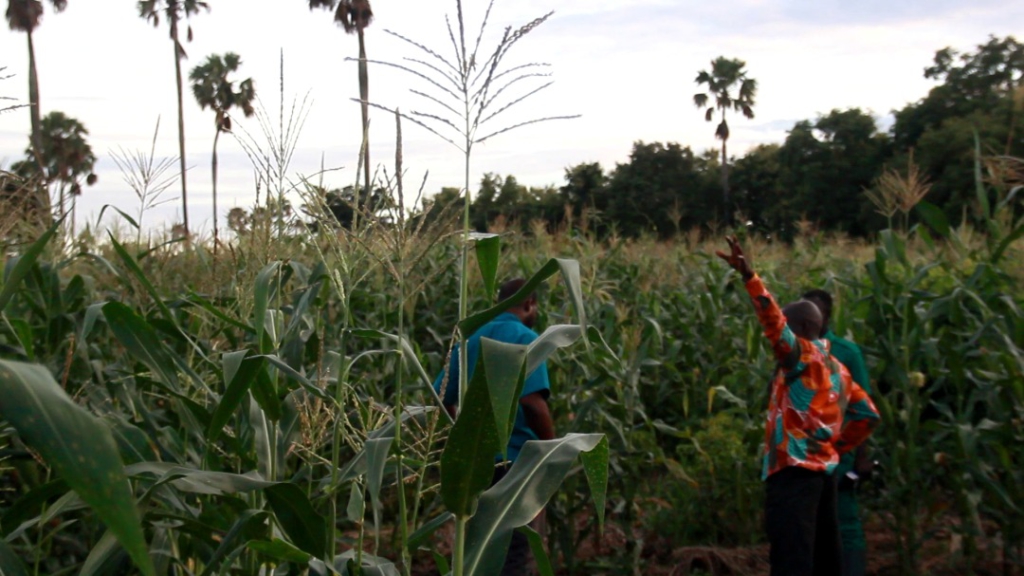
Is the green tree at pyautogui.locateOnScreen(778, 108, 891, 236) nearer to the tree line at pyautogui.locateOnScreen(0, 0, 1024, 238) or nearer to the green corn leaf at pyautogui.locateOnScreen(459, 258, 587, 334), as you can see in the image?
the tree line at pyautogui.locateOnScreen(0, 0, 1024, 238)

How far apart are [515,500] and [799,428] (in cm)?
287

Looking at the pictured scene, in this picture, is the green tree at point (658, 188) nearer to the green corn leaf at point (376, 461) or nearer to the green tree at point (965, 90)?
the green tree at point (965, 90)

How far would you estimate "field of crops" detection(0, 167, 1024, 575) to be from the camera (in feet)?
6.53

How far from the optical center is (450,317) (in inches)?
341

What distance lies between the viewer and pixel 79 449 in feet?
3.36

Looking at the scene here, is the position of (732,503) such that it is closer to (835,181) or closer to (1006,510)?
(1006,510)

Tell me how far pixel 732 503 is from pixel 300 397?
13.5 feet

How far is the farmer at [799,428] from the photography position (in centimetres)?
457

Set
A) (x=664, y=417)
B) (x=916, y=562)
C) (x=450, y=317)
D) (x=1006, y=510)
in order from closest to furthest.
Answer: (x=1006, y=510)
(x=916, y=562)
(x=664, y=417)
(x=450, y=317)

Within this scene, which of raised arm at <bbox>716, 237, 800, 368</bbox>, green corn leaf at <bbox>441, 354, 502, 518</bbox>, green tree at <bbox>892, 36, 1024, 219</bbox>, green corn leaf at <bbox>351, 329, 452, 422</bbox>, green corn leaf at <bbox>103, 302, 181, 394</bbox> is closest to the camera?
green corn leaf at <bbox>441, 354, 502, 518</bbox>

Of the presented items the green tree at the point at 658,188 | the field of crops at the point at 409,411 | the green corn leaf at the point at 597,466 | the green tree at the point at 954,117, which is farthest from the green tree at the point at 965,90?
the green corn leaf at the point at 597,466

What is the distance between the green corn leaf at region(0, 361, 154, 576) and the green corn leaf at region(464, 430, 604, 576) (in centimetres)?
112

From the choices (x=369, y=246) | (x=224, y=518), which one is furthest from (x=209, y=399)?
(x=369, y=246)

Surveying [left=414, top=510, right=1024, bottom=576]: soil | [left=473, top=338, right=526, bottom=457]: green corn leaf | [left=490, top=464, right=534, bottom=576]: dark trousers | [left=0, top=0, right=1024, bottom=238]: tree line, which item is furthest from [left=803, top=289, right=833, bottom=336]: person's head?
[left=0, top=0, right=1024, bottom=238]: tree line
